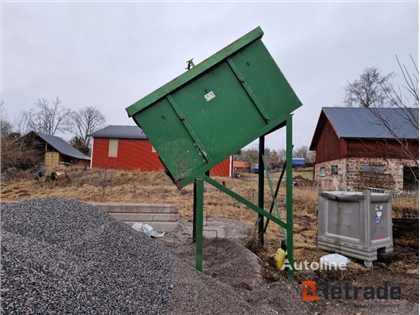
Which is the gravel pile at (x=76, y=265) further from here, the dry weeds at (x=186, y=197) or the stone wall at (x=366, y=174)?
the stone wall at (x=366, y=174)

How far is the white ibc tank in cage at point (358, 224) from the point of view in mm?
4277

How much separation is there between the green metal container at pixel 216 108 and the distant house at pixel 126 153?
18.7m

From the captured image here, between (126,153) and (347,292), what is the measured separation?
21.4m

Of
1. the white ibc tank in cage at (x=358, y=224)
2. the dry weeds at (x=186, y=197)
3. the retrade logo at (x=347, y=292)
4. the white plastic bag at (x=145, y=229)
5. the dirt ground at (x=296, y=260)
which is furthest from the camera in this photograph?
the dry weeds at (x=186, y=197)

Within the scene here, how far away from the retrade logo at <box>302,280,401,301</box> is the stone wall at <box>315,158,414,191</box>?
10290mm

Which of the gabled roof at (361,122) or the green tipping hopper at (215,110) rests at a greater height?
the gabled roof at (361,122)

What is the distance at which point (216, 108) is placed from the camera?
360cm

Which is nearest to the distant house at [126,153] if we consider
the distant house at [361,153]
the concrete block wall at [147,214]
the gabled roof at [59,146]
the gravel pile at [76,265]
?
the gabled roof at [59,146]

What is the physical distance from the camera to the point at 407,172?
1522cm

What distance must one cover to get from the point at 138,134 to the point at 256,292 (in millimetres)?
21020

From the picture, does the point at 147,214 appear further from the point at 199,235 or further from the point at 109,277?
the point at 109,277

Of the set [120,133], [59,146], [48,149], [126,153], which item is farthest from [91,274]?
[59,146]

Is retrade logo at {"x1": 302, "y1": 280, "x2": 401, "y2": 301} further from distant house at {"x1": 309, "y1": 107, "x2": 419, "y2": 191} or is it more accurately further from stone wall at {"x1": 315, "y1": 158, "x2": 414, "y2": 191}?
distant house at {"x1": 309, "y1": 107, "x2": 419, "y2": 191}

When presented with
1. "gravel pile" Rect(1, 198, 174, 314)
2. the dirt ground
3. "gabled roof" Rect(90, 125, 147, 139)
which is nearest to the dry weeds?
the dirt ground
